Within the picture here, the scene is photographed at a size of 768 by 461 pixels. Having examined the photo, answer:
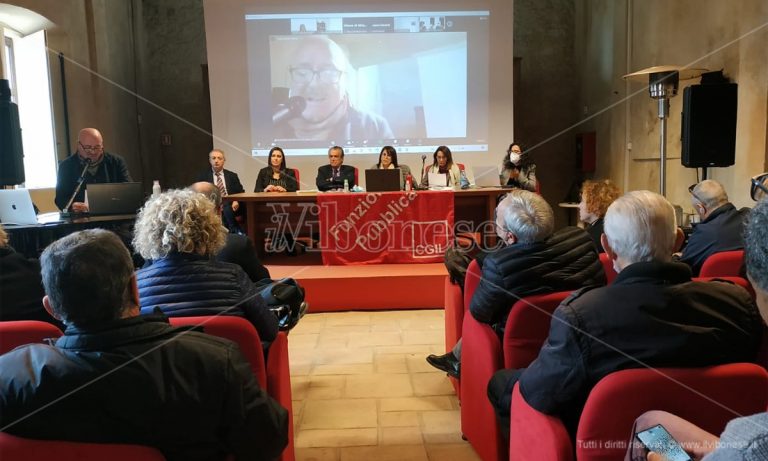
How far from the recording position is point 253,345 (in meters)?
1.38

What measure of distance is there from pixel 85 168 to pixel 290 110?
9.21 feet

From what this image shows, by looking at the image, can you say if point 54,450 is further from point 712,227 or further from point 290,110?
point 290,110

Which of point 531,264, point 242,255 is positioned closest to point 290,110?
point 242,255

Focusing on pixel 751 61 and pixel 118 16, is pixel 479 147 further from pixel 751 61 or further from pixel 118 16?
pixel 118 16

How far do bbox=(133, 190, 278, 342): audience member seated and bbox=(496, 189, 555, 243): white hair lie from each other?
0.91m

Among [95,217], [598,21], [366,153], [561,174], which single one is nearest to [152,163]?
[366,153]

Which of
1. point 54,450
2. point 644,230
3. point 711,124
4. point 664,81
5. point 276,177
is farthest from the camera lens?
point 276,177

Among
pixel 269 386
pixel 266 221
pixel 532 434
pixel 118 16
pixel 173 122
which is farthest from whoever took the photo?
pixel 173 122

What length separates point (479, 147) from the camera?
638 centimetres

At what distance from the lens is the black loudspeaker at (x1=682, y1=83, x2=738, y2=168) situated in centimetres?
413

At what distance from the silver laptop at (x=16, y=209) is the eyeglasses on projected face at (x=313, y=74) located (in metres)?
3.74

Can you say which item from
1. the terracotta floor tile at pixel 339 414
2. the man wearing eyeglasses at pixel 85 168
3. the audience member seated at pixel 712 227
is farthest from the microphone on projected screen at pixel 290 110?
the audience member seated at pixel 712 227

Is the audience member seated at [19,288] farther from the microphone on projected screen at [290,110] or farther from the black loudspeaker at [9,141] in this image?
the microphone on projected screen at [290,110]

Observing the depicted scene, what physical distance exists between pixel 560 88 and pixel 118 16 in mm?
5954
